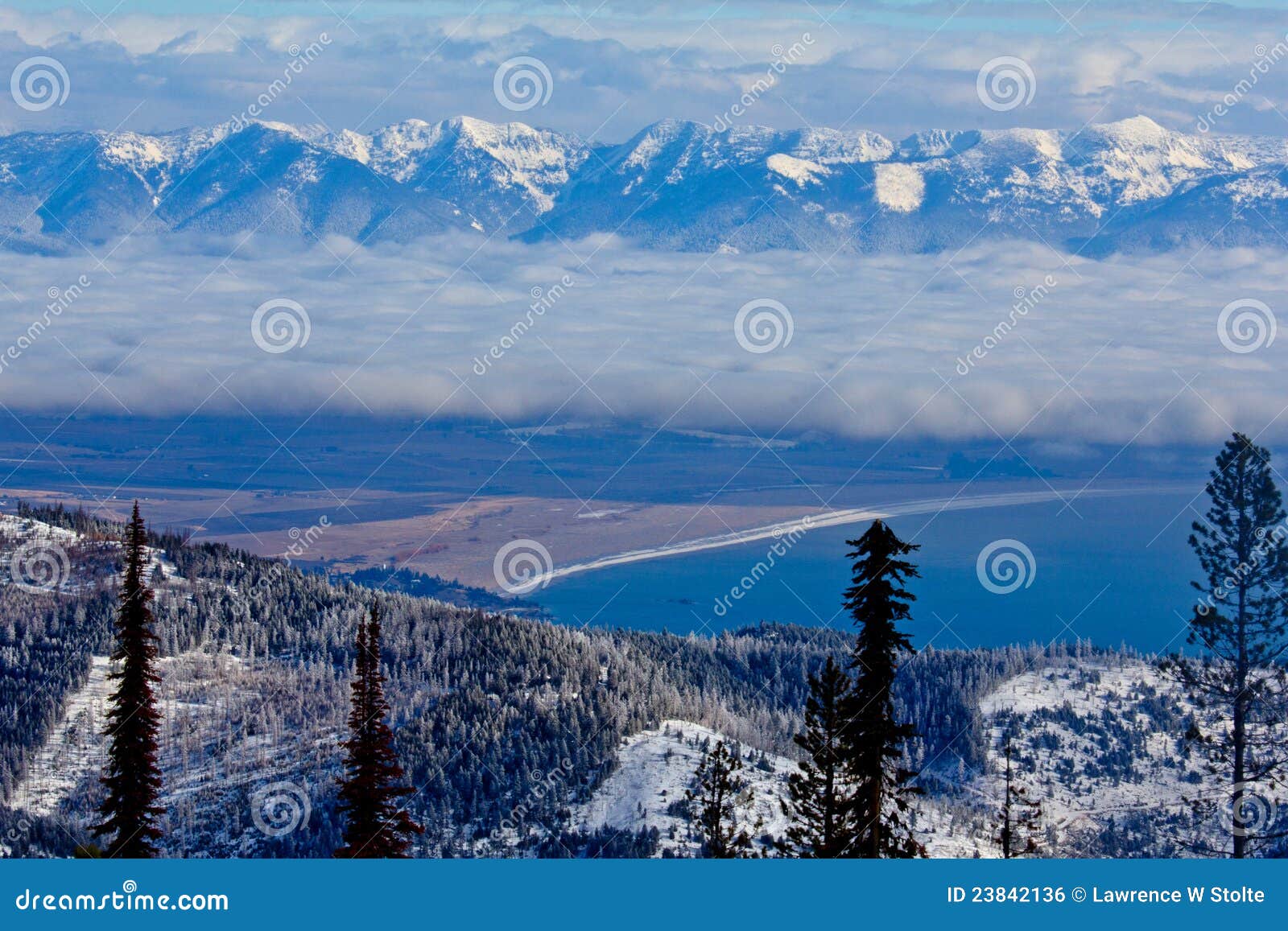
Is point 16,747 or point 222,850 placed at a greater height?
point 16,747

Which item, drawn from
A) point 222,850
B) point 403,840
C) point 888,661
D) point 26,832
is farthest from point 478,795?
point 888,661

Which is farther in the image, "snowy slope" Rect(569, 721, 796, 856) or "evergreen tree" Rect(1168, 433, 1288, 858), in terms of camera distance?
"snowy slope" Rect(569, 721, 796, 856)

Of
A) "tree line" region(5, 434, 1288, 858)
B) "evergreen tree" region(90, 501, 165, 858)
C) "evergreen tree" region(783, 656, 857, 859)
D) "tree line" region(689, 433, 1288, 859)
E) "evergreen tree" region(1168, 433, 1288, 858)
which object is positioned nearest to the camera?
"tree line" region(689, 433, 1288, 859)

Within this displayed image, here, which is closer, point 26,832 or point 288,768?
point 26,832

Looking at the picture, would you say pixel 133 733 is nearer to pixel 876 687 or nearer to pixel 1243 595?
pixel 876 687

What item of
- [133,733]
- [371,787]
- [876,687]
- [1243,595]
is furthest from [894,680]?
[133,733]

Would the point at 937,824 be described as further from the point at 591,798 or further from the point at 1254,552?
the point at 1254,552

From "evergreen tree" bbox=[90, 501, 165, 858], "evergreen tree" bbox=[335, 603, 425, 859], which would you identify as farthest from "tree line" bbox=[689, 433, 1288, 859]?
"evergreen tree" bbox=[90, 501, 165, 858]

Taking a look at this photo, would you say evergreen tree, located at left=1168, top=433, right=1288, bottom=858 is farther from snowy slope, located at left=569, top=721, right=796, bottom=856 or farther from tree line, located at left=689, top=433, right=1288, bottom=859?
snowy slope, located at left=569, top=721, right=796, bottom=856
